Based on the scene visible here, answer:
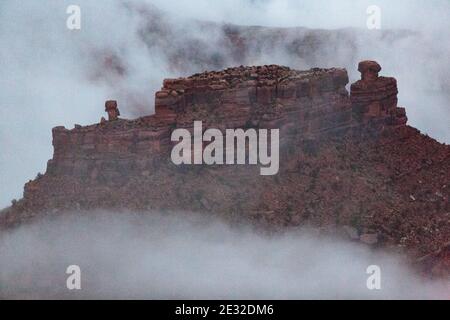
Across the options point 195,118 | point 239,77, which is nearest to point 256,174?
point 195,118

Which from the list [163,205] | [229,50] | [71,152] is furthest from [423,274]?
[229,50]

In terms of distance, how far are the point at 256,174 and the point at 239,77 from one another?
5.35 meters

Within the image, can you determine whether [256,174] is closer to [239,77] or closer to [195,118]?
[195,118]

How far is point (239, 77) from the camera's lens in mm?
43906

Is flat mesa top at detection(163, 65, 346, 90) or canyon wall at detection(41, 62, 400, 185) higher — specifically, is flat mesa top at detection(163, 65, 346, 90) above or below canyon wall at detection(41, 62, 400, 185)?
above

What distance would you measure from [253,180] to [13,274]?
12636mm

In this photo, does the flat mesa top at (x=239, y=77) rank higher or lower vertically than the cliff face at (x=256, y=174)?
higher

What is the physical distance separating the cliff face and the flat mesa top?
2.4 inches

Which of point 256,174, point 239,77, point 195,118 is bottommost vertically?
point 256,174

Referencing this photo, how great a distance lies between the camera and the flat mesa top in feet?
142

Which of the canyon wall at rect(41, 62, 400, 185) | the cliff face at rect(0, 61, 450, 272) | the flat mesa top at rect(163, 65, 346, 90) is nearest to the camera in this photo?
the cliff face at rect(0, 61, 450, 272)

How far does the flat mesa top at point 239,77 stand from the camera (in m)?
43.3

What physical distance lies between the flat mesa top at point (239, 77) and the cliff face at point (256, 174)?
0.06 m
